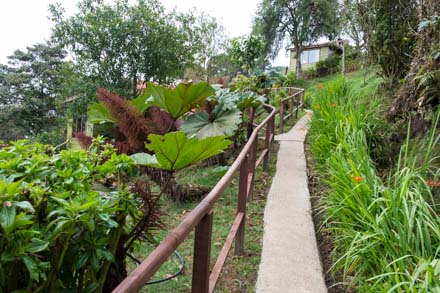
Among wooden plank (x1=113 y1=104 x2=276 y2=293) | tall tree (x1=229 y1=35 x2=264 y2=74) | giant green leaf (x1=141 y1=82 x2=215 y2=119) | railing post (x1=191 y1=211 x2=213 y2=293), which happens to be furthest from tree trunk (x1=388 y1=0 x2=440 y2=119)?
tall tree (x1=229 y1=35 x2=264 y2=74)

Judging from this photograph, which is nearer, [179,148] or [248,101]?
[179,148]

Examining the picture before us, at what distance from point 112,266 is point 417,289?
1.44 m

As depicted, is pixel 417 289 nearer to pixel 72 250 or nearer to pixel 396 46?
pixel 72 250

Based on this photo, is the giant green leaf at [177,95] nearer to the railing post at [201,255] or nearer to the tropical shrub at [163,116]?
the tropical shrub at [163,116]

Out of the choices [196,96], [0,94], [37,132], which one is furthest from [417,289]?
[0,94]

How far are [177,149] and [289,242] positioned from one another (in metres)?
1.89

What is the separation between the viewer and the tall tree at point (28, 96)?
1802 centimetres

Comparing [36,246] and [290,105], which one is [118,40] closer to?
[290,105]

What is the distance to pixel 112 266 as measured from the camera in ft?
3.25

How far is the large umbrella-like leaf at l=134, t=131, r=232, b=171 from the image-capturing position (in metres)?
1.19

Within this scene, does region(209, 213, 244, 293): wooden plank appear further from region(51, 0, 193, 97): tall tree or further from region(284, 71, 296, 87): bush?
region(284, 71, 296, 87): bush

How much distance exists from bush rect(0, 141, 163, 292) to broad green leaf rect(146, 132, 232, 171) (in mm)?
227

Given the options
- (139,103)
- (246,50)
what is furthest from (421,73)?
(246,50)

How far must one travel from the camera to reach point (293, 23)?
27281mm
